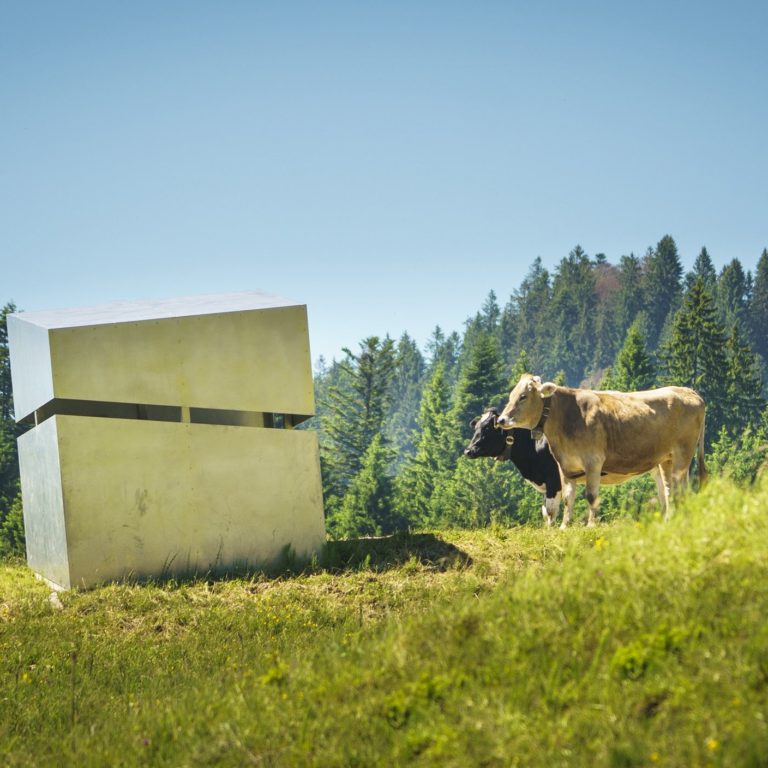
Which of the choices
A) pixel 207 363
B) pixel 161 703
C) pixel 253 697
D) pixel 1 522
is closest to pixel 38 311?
pixel 207 363

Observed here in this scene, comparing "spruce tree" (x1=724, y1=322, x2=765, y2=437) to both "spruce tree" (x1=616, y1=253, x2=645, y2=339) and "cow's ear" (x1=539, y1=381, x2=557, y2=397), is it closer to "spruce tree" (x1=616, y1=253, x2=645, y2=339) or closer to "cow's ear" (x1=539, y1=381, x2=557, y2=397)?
"cow's ear" (x1=539, y1=381, x2=557, y2=397)

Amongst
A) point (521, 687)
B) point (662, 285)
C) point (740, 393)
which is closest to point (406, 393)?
point (662, 285)

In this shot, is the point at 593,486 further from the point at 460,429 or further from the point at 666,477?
the point at 460,429

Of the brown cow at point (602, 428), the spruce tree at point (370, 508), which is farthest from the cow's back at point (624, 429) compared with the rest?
the spruce tree at point (370, 508)

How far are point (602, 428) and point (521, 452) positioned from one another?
337cm

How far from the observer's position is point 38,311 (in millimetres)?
15828

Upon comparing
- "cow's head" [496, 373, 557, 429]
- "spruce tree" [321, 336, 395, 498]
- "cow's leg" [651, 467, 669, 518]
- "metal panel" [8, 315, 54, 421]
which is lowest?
"spruce tree" [321, 336, 395, 498]

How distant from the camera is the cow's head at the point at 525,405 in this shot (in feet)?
45.0

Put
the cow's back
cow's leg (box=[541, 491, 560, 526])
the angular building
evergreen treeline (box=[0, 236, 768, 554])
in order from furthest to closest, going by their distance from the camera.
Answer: evergreen treeline (box=[0, 236, 768, 554]) → cow's leg (box=[541, 491, 560, 526]) → the cow's back → the angular building

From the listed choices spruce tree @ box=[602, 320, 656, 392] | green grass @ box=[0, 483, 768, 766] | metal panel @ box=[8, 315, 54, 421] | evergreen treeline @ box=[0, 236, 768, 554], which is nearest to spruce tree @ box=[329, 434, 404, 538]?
evergreen treeline @ box=[0, 236, 768, 554]

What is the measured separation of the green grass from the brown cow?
5555 millimetres

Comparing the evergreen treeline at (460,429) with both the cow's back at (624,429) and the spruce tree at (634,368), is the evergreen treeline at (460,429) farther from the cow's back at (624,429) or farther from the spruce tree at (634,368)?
the cow's back at (624,429)

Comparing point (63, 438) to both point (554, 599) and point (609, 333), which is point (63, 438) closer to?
point (554, 599)

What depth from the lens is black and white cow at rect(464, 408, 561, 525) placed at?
1653cm
